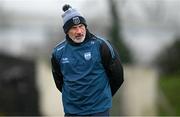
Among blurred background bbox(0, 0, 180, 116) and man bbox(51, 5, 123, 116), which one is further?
blurred background bbox(0, 0, 180, 116)

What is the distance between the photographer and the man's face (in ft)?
24.5

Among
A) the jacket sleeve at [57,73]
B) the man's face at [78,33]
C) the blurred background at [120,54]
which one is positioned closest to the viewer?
the man's face at [78,33]

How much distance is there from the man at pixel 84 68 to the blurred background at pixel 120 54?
542 inches

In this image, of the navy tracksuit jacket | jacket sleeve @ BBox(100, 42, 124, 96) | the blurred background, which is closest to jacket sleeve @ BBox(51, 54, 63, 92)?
the navy tracksuit jacket

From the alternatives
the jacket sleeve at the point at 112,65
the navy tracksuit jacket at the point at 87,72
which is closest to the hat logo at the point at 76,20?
the navy tracksuit jacket at the point at 87,72

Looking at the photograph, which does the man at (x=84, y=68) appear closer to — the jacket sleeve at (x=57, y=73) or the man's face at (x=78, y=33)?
the man's face at (x=78, y=33)

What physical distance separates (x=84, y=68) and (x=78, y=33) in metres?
0.33

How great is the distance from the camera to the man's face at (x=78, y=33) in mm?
7453

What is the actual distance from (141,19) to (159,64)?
3325 millimetres

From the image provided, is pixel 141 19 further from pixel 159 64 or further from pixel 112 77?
pixel 112 77

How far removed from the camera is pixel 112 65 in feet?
24.9

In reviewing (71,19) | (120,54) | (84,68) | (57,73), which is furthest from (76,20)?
(120,54)

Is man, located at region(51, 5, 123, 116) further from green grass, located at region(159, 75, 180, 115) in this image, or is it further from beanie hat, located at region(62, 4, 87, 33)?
green grass, located at region(159, 75, 180, 115)

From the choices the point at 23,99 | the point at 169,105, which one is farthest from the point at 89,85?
the point at 169,105
